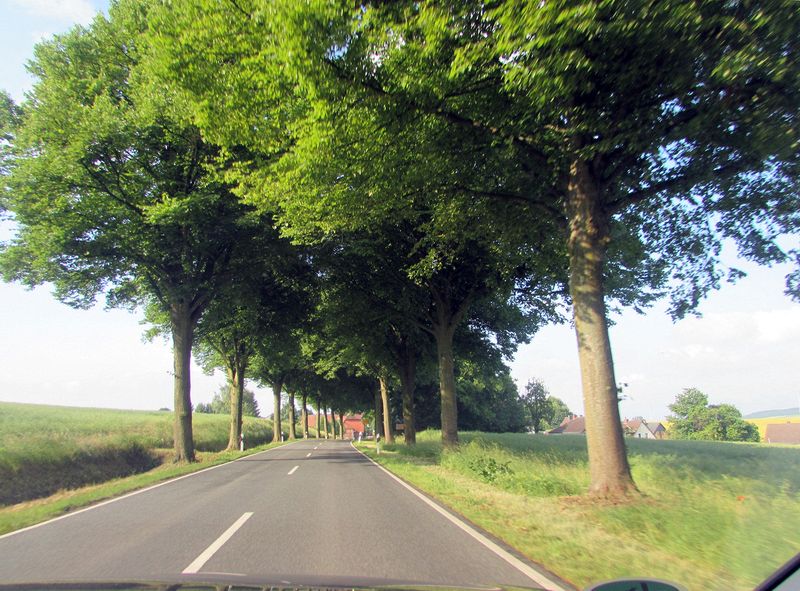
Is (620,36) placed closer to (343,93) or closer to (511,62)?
(511,62)

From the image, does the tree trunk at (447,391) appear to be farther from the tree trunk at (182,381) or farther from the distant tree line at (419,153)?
the tree trunk at (182,381)

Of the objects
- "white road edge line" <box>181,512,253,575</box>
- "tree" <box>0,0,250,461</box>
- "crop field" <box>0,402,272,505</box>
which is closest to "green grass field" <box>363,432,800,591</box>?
"white road edge line" <box>181,512,253,575</box>

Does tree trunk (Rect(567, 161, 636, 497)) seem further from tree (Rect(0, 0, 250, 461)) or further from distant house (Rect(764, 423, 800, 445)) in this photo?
distant house (Rect(764, 423, 800, 445))

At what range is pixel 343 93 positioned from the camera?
8.36 m

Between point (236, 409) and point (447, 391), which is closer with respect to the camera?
point (447, 391)

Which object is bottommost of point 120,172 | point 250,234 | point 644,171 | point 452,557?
point 452,557

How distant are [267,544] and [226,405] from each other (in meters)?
156

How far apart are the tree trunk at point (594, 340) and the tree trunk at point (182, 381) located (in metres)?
16.3

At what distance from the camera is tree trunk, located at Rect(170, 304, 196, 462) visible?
20500 millimetres

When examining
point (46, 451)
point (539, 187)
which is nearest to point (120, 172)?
point (46, 451)

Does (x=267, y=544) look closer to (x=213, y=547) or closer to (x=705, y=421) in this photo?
(x=213, y=547)

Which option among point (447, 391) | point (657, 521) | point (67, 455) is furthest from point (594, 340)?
point (67, 455)

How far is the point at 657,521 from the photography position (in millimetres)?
6738

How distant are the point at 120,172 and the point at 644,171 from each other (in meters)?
15.6
